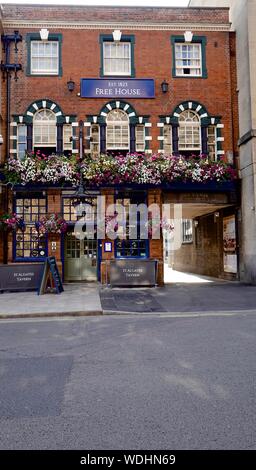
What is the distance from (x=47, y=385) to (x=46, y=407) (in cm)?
68

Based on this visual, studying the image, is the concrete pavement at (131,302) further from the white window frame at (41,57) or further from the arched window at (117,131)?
the white window frame at (41,57)

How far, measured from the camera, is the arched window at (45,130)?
57.3ft

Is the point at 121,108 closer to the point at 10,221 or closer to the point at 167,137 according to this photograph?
the point at 167,137

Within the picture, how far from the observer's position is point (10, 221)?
1594 centimetres

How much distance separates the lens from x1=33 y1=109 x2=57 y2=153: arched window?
17.5m

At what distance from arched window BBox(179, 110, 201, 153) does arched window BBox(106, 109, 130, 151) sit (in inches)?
96.2

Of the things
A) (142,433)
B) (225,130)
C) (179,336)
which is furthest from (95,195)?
(142,433)

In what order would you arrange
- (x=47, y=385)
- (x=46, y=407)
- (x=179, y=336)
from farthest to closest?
1. (x=179, y=336)
2. (x=47, y=385)
3. (x=46, y=407)

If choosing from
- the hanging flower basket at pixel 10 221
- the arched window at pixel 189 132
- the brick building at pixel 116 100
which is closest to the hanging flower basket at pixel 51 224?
the brick building at pixel 116 100

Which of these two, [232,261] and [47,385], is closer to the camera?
[47,385]

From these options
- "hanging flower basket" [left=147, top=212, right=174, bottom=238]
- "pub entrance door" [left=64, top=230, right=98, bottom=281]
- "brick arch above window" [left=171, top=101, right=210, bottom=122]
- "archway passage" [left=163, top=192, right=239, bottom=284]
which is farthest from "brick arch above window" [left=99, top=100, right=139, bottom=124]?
"pub entrance door" [left=64, top=230, right=98, bottom=281]

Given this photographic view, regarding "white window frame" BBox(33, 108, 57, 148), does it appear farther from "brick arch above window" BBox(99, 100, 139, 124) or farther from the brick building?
"brick arch above window" BBox(99, 100, 139, 124)

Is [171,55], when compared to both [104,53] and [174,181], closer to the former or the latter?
[104,53]
